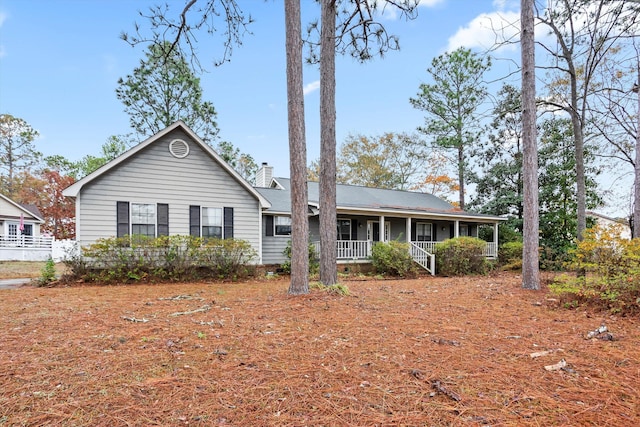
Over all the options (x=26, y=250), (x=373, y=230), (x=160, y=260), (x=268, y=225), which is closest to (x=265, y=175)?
(x=268, y=225)

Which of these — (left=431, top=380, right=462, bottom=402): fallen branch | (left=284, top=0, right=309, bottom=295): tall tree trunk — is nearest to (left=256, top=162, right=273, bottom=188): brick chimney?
(left=284, top=0, right=309, bottom=295): tall tree trunk

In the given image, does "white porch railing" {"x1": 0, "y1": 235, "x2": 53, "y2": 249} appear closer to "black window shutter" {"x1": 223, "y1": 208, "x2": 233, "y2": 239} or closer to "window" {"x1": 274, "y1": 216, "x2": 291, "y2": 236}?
"black window shutter" {"x1": 223, "y1": 208, "x2": 233, "y2": 239}

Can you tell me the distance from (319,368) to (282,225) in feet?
36.1

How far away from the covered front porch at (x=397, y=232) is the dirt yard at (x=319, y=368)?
25.0ft

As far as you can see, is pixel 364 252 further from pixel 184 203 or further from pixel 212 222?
pixel 184 203

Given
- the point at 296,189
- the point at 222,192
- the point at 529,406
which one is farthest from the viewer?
the point at 222,192

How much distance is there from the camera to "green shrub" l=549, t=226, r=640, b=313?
16.0 feet

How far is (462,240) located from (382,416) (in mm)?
12837

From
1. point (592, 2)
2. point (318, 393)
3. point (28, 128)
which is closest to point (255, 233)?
point (318, 393)

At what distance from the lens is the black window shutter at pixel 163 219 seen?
10898mm

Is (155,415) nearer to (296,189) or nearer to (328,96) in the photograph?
(296,189)

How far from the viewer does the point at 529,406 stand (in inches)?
85.8

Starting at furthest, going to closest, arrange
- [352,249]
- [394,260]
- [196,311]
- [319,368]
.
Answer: [352,249]
[394,260]
[196,311]
[319,368]

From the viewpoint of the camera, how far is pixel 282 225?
1365cm
